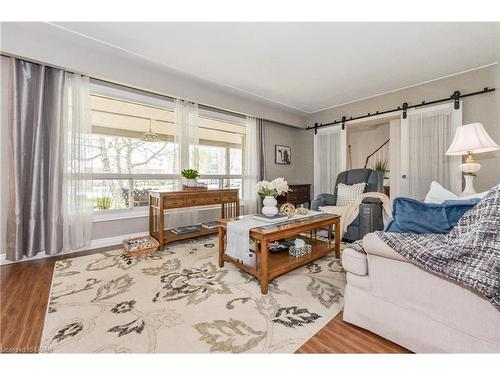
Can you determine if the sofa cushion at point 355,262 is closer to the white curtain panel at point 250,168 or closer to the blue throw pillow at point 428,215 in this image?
the blue throw pillow at point 428,215

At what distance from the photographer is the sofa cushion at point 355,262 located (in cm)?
140

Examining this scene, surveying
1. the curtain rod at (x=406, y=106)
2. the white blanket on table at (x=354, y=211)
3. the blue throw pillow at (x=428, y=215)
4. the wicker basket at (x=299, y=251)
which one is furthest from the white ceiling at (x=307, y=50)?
the wicker basket at (x=299, y=251)

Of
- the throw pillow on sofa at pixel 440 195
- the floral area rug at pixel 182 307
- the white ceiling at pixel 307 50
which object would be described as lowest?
the floral area rug at pixel 182 307

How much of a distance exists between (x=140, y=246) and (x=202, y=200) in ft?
3.45

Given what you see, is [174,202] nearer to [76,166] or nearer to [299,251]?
[76,166]

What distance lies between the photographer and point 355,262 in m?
1.42

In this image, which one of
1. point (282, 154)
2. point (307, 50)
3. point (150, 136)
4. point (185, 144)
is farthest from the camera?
point (282, 154)

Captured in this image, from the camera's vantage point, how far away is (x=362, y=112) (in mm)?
4547

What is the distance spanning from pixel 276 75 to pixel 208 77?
105cm

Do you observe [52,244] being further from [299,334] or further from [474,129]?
[474,129]

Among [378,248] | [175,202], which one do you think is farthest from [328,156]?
[378,248]

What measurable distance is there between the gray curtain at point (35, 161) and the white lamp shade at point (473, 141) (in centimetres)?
473

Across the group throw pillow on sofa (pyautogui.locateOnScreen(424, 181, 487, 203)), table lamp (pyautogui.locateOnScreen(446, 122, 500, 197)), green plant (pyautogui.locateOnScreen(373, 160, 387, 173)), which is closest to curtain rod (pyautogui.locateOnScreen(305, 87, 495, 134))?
table lamp (pyautogui.locateOnScreen(446, 122, 500, 197))
